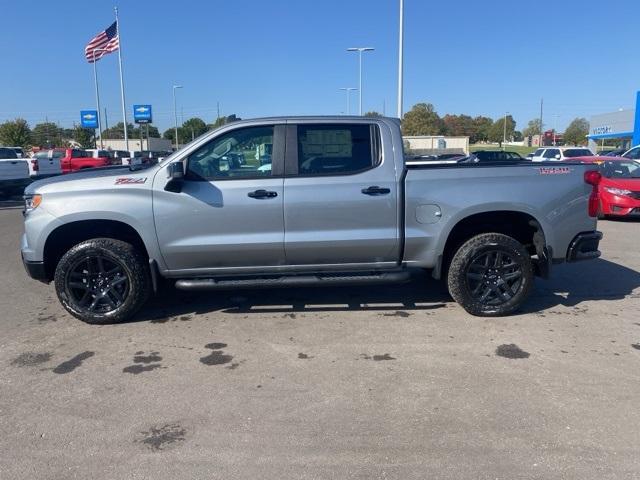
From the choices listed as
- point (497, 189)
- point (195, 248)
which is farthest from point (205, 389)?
point (497, 189)

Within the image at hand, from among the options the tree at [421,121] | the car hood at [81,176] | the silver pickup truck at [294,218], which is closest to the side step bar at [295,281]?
the silver pickup truck at [294,218]

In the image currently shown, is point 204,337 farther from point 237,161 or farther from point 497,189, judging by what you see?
point 497,189

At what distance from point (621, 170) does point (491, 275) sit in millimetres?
9151

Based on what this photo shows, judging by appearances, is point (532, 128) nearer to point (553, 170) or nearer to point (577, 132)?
point (577, 132)

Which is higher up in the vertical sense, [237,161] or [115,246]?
[237,161]

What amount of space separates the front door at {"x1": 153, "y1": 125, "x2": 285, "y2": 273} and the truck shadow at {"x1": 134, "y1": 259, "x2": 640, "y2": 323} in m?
0.74

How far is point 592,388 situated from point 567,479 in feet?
4.03

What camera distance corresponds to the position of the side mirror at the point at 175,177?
480 cm

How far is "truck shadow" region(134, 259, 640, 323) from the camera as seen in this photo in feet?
18.6

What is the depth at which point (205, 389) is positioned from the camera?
3883mm

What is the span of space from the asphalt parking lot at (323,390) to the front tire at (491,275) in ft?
0.58

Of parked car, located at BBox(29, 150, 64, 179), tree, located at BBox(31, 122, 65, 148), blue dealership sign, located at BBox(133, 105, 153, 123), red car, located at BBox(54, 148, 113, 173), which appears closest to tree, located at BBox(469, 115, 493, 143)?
blue dealership sign, located at BBox(133, 105, 153, 123)

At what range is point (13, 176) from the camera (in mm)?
16578

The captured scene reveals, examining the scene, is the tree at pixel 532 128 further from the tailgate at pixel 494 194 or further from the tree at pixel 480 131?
the tailgate at pixel 494 194
